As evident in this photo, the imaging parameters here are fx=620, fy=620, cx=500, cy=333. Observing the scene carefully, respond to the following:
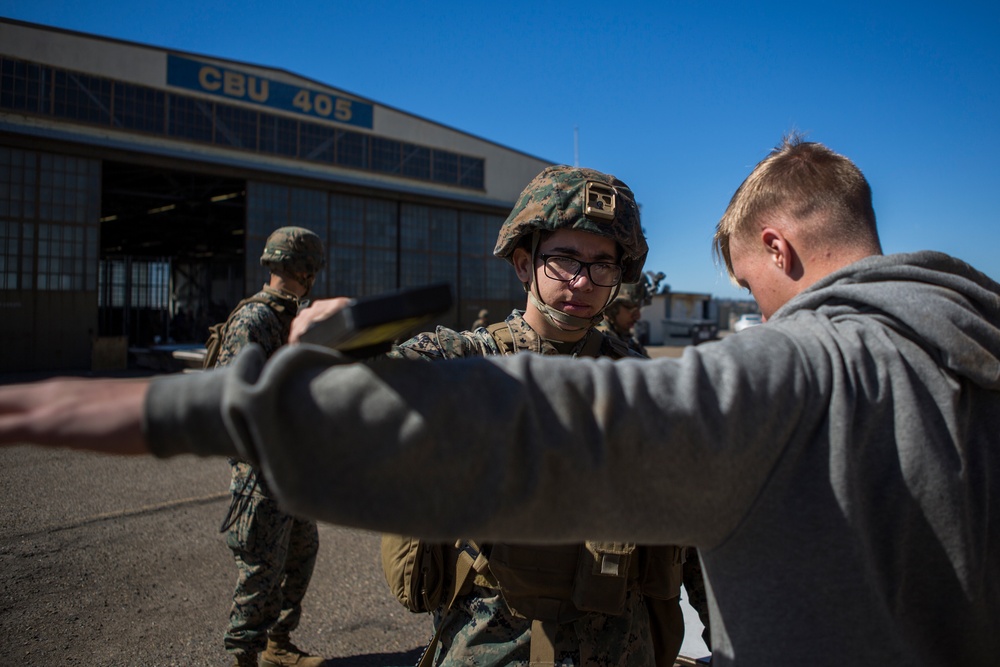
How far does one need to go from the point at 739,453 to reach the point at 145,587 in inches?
174

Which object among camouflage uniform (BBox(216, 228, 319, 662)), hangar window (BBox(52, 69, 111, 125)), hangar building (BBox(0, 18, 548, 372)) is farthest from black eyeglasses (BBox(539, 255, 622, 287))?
hangar window (BBox(52, 69, 111, 125))

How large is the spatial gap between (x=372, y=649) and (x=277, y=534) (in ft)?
3.08

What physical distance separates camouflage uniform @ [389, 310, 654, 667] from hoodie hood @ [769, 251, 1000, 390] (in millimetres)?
1105

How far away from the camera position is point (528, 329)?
215cm

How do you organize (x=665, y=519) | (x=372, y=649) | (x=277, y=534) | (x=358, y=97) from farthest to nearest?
(x=358, y=97) → (x=372, y=649) → (x=277, y=534) → (x=665, y=519)

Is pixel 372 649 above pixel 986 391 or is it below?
below

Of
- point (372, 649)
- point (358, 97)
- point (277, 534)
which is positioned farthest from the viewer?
point (358, 97)

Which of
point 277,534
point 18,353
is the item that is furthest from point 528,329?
point 18,353

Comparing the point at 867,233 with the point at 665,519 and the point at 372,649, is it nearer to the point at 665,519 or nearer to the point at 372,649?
the point at 665,519

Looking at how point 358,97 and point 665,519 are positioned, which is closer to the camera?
point 665,519

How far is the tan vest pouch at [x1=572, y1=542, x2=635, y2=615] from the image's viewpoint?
1.71 metres

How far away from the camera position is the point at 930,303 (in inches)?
39.3

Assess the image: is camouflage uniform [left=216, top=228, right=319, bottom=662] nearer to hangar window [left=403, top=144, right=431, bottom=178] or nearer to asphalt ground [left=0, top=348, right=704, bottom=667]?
asphalt ground [left=0, top=348, right=704, bottom=667]

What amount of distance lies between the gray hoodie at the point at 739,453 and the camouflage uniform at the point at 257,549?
8.56 feet
